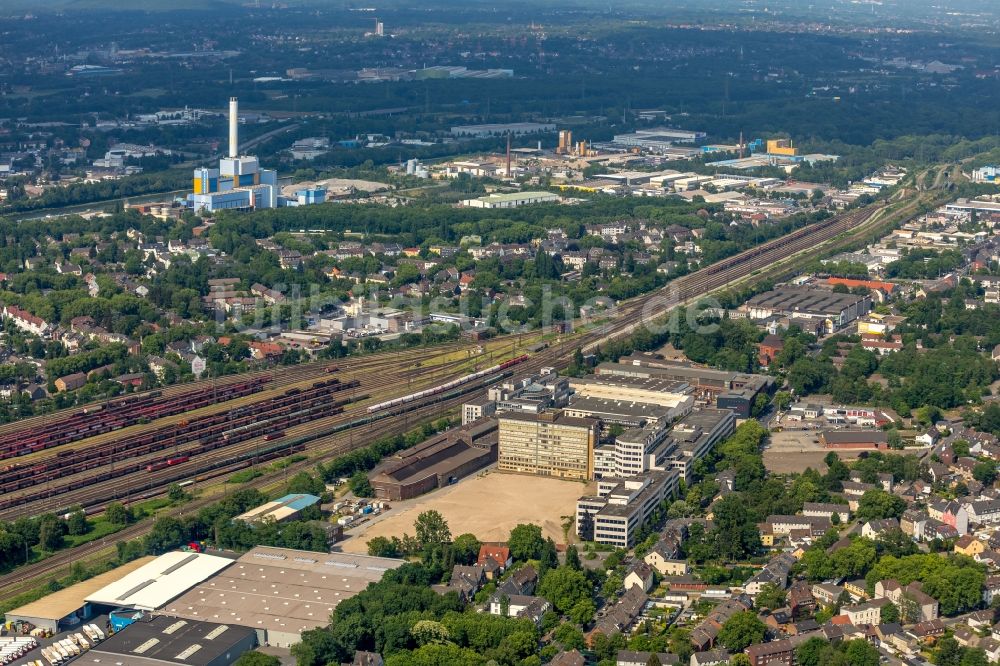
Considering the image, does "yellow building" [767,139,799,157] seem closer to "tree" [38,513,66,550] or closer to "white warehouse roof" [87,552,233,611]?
"tree" [38,513,66,550]

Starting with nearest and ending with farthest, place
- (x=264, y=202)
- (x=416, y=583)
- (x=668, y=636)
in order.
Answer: (x=668, y=636) → (x=416, y=583) → (x=264, y=202)

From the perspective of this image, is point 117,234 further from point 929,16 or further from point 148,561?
point 929,16

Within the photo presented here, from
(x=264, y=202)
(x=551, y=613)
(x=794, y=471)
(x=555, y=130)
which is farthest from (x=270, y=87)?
(x=551, y=613)

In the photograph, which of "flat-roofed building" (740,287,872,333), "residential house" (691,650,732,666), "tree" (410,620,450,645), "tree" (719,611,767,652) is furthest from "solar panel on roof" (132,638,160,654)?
"flat-roofed building" (740,287,872,333)

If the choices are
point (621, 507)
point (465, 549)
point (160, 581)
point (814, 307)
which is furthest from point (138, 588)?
point (814, 307)

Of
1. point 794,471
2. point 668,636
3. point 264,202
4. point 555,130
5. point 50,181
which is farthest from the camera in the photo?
point 555,130

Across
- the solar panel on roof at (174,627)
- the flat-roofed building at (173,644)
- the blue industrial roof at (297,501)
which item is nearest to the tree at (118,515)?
the blue industrial roof at (297,501)
